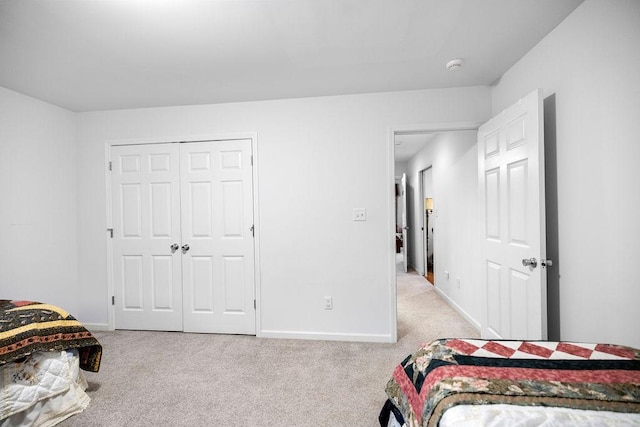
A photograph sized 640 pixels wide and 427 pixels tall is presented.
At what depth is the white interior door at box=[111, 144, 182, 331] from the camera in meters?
3.10

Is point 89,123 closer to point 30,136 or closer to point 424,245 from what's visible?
point 30,136

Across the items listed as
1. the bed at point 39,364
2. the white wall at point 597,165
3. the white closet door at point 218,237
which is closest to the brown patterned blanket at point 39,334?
the bed at point 39,364

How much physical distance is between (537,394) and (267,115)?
2.83 metres

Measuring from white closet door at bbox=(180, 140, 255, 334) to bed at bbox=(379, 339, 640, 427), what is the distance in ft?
6.94

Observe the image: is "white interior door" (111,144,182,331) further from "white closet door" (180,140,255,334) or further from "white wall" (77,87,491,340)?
"white wall" (77,87,491,340)

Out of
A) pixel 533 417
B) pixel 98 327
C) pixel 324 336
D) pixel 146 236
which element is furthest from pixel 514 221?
pixel 98 327

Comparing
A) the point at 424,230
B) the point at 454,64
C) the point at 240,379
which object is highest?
the point at 454,64

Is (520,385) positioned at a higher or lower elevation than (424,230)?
lower

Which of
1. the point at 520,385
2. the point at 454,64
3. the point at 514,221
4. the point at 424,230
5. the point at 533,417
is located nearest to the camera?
the point at 533,417

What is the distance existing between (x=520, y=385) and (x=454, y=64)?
215 cm

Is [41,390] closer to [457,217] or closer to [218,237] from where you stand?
[218,237]

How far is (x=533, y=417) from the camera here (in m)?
0.82

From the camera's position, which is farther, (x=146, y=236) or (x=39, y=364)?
(x=146, y=236)

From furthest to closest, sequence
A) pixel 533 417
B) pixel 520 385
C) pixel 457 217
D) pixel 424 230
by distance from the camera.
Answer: pixel 424 230 → pixel 457 217 → pixel 520 385 → pixel 533 417
